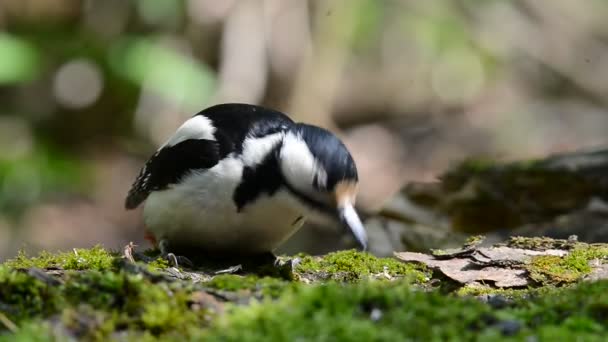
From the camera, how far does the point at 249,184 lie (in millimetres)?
3654

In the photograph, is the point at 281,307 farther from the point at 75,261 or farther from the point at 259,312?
the point at 75,261

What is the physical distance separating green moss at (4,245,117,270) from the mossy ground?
888 mm

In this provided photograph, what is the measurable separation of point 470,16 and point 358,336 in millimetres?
8135

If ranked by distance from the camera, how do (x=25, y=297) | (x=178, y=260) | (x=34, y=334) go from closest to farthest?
(x=34, y=334) < (x=25, y=297) < (x=178, y=260)

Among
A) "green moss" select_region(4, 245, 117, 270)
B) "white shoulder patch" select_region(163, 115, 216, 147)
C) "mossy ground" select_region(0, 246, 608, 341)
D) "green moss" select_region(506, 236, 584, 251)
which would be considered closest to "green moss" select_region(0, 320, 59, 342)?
"mossy ground" select_region(0, 246, 608, 341)

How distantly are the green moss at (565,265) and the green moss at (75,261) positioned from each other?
1.65 meters

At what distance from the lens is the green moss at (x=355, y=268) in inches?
148

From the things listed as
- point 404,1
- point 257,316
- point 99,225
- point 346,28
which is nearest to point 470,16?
point 404,1

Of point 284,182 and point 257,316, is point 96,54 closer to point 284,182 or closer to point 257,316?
point 284,182

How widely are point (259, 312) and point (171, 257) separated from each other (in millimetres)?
1562

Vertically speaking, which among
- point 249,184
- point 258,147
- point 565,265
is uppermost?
point 258,147

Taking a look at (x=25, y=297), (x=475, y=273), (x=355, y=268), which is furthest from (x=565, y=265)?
(x=25, y=297)

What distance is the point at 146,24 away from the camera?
8.53 meters

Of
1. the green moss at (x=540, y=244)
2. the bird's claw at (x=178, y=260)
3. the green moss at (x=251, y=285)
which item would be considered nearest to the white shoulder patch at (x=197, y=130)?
the bird's claw at (x=178, y=260)
